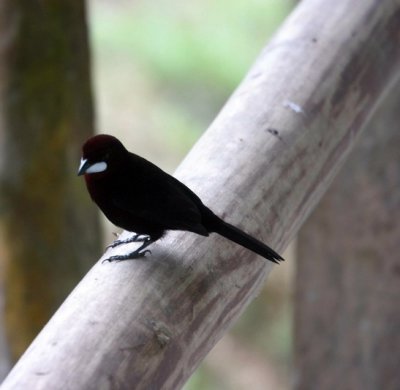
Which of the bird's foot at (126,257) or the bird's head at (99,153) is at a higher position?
the bird's head at (99,153)

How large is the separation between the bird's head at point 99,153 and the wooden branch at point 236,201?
221mm

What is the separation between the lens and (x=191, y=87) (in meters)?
7.61

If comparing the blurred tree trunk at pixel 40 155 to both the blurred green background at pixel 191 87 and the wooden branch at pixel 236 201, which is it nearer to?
the wooden branch at pixel 236 201

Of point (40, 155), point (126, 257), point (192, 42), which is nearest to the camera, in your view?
point (126, 257)

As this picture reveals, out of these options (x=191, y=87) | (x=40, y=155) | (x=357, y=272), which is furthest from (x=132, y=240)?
(x=191, y=87)

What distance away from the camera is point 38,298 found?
3.35m

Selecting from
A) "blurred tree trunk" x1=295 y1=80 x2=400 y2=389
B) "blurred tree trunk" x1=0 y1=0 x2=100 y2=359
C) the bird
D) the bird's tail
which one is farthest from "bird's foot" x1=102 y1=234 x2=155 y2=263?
"blurred tree trunk" x1=295 y1=80 x2=400 y2=389

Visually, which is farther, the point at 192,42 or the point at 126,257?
the point at 192,42

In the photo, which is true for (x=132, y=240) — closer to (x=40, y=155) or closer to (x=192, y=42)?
(x=40, y=155)

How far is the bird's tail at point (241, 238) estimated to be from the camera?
195cm

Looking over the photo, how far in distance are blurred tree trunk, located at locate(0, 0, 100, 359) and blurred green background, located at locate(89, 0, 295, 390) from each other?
3821mm

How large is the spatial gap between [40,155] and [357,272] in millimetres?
1375

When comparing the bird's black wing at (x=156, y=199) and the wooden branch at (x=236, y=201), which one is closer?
the wooden branch at (x=236, y=201)

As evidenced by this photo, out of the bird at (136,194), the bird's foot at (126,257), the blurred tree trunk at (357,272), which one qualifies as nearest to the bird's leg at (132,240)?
the bird at (136,194)
